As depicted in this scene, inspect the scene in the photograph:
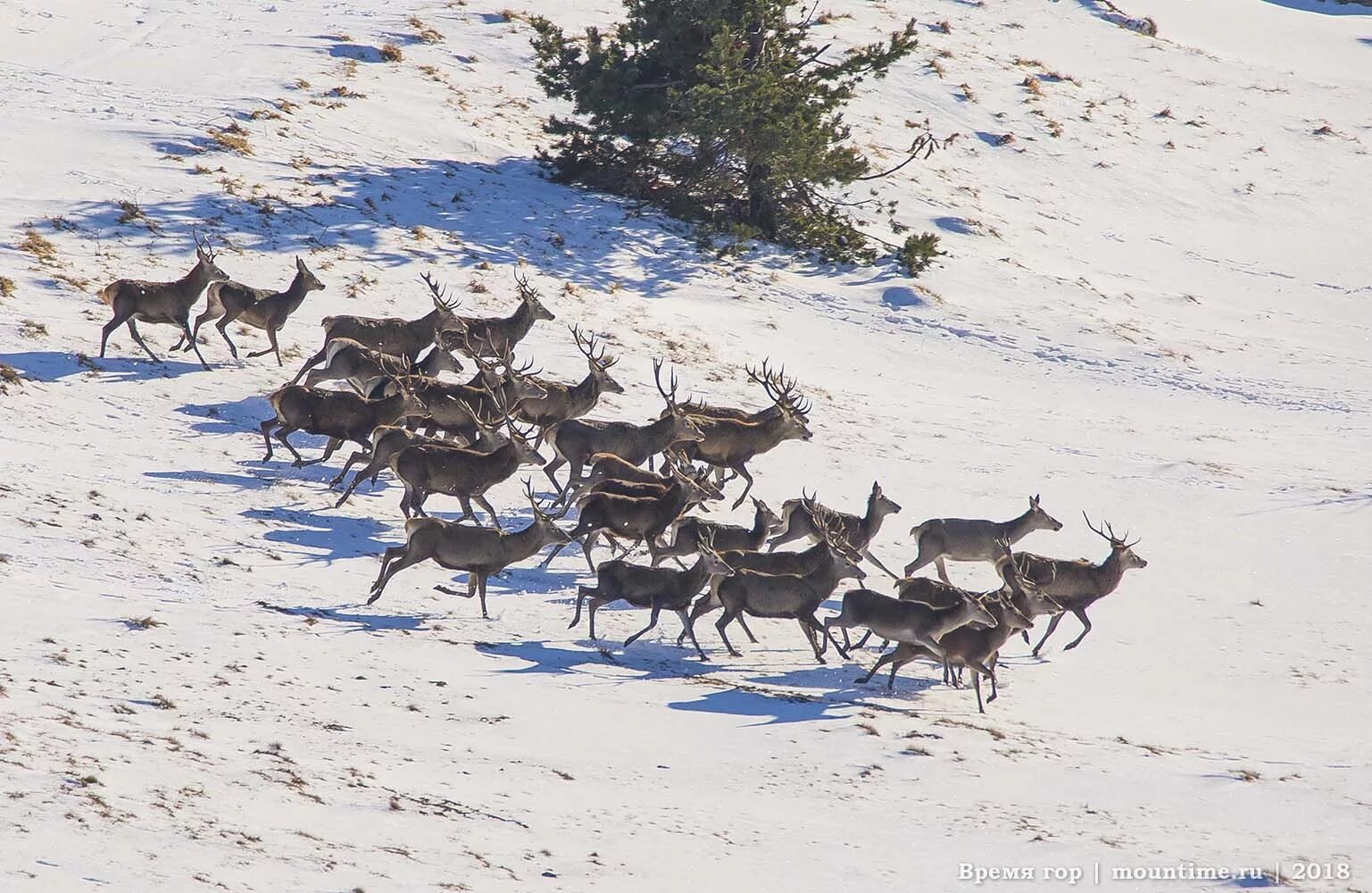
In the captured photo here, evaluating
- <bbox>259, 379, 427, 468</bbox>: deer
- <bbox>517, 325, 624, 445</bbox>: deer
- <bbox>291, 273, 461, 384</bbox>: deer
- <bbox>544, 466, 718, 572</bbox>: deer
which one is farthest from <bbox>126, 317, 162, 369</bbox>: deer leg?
<bbox>544, 466, 718, 572</bbox>: deer

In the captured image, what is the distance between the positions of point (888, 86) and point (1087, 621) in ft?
90.7

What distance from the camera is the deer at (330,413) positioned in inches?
659

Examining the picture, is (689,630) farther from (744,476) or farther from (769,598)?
(744,476)

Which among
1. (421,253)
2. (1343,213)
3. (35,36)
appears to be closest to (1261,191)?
(1343,213)

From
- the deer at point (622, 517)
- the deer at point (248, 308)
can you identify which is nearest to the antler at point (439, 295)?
the deer at point (248, 308)

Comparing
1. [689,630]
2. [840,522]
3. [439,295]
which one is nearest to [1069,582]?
[840,522]

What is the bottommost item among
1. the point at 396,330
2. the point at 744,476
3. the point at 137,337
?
the point at 744,476

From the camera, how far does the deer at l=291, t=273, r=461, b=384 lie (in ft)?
65.1

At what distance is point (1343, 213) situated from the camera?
38875 millimetres

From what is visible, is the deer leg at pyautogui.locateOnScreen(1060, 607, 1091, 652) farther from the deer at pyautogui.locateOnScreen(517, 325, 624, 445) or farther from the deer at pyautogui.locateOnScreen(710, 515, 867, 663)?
the deer at pyautogui.locateOnScreen(517, 325, 624, 445)

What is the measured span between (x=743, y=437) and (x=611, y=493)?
Result: 10.7 feet

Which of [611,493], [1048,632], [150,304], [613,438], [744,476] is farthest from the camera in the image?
[150,304]

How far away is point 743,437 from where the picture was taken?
1847cm

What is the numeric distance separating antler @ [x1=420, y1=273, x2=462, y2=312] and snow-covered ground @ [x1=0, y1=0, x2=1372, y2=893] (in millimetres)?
381
